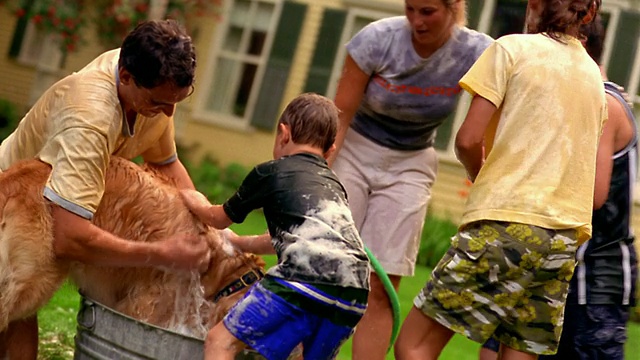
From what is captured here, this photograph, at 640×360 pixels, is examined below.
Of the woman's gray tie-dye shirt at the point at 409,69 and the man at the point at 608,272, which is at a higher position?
the woman's gray tie-dye shirt at the point at 409,69

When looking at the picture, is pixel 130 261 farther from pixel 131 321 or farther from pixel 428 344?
pixel 428 344

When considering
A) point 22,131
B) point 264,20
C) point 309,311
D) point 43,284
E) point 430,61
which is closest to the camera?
point 309,311

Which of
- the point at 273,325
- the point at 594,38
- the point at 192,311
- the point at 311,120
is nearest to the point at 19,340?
the point at 192,311

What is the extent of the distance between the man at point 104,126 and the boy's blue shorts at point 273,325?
538 millimetres

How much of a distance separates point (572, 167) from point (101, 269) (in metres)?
1.90

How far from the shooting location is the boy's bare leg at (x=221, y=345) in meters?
3.52

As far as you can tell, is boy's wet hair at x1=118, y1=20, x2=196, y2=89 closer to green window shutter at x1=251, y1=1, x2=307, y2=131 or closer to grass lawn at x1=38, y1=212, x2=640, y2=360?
grass lawn at x1=38, y1=212, x2=640, y2=360

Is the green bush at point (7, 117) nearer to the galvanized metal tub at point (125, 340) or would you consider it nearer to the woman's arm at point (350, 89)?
the woman's arm at point (350, 89)

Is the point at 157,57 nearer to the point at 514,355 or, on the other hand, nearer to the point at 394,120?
the point at 394,120

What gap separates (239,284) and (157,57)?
964mm

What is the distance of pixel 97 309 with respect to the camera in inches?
150

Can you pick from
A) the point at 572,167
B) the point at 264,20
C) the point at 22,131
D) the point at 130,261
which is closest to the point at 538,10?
the point at 572,167

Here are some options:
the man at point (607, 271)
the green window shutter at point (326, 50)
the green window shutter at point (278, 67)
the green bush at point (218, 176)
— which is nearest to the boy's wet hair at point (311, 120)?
the man at point (607, 271)

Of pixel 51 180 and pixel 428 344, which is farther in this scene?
pixel 428 344
